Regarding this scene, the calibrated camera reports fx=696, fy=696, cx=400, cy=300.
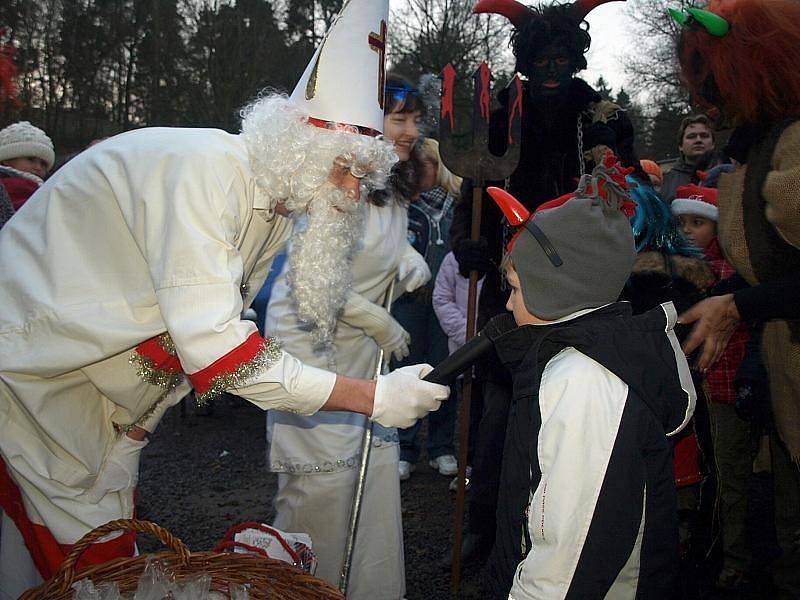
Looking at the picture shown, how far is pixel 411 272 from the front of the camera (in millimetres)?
3246

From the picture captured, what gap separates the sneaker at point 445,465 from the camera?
4605 millimetres

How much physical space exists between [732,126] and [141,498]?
377cm

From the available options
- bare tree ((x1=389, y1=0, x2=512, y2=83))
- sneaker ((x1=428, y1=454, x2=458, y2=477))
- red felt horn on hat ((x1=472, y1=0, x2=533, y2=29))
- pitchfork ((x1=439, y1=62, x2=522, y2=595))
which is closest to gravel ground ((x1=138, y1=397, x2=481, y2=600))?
sneaker ((x1=428, y1=454, x2=458, y2=477))

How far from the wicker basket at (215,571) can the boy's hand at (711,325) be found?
1323mm

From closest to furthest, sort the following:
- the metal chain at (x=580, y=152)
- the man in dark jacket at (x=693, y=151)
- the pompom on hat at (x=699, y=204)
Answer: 1. the metal chain at (x=580, y=152)
2. the pompom on hat at (x=699, y=204)
3. the man in dark jacket at (x=693, y=151)

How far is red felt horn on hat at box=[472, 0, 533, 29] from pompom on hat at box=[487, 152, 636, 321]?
1.85 metres

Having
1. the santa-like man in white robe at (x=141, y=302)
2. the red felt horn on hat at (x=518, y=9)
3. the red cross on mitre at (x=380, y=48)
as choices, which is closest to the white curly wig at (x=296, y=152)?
the santa-like man in white robe at (x=141, y=302)

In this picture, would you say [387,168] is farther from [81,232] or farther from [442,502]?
[442,502]

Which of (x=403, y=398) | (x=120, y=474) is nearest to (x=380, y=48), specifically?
(x=403, y=398)

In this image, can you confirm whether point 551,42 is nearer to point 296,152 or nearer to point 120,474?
point 296,152

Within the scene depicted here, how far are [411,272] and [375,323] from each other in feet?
1.54

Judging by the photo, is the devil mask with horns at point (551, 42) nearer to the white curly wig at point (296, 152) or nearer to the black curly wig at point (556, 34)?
the black curly wig at point (556, 34)

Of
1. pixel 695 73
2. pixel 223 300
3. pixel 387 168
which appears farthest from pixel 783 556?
pixel 223 300

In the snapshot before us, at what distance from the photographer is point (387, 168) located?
7.22 feet
